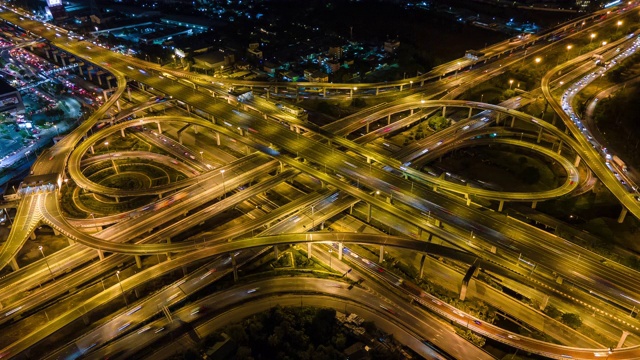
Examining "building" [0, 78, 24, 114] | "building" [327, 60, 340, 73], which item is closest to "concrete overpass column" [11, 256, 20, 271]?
"building" [0, 78, 24, 114]

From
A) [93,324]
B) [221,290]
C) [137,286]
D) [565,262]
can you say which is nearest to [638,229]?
[565,262]

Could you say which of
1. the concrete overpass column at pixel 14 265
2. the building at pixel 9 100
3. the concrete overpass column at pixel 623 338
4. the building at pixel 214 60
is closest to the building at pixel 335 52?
the building at pixel 214 60

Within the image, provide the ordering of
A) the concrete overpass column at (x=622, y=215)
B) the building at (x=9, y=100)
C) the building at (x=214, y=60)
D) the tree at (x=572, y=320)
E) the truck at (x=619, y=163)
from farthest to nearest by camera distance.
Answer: the building at (x=214, y=60) → the building at (x=9, y=100) → the truck at (x=619, y=163) → the concrete overpass column at (x=622, y=215) → the tree at (x=572, y=320)

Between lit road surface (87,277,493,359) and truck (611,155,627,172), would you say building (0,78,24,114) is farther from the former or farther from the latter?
truck (611,155,627,172)

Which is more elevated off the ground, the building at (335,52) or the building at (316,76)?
the building at (335,52)

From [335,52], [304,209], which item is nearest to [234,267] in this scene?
[304,209]

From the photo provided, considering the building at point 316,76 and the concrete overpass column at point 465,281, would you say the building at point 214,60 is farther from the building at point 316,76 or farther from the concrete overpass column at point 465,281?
the concrete overpass column at point 465,281

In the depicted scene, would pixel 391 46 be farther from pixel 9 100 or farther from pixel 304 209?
pixel 9 100
